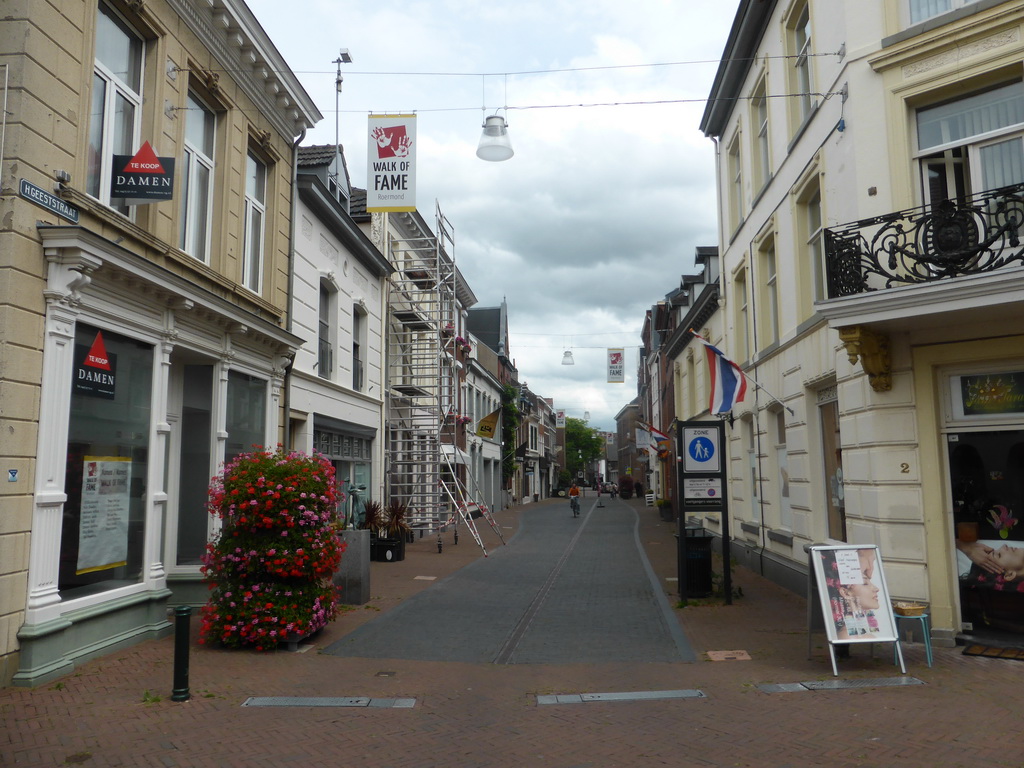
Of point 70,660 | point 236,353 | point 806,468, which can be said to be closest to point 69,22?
point 236,353

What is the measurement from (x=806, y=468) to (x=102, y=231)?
33.8 feet

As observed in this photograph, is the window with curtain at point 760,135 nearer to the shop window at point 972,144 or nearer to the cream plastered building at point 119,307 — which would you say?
the shop window at point 972,144

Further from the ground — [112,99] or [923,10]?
[923,10]

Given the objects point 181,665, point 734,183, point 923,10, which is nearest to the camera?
point 181,665

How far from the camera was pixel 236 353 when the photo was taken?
11773 mm

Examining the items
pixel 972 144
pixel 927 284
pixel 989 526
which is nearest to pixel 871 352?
pixel 927 284

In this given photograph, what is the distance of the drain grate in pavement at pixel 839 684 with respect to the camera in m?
7.27

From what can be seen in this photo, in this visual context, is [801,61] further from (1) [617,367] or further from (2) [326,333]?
(1) [617,367]

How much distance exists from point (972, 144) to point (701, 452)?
18.1ft

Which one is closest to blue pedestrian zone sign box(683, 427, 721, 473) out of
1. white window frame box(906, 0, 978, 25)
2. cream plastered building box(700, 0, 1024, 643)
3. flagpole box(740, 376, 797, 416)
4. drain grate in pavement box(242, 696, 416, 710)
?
flagpole box(740, 376, 797, 416)

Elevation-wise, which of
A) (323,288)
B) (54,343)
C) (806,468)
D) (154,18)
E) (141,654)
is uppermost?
(154,18)

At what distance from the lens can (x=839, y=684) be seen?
7.34 metres

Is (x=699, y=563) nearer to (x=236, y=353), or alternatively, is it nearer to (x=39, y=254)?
(x=236, y=353)

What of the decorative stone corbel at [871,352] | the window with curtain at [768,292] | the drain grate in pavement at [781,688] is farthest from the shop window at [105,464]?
the window with curtain at [768,292]
